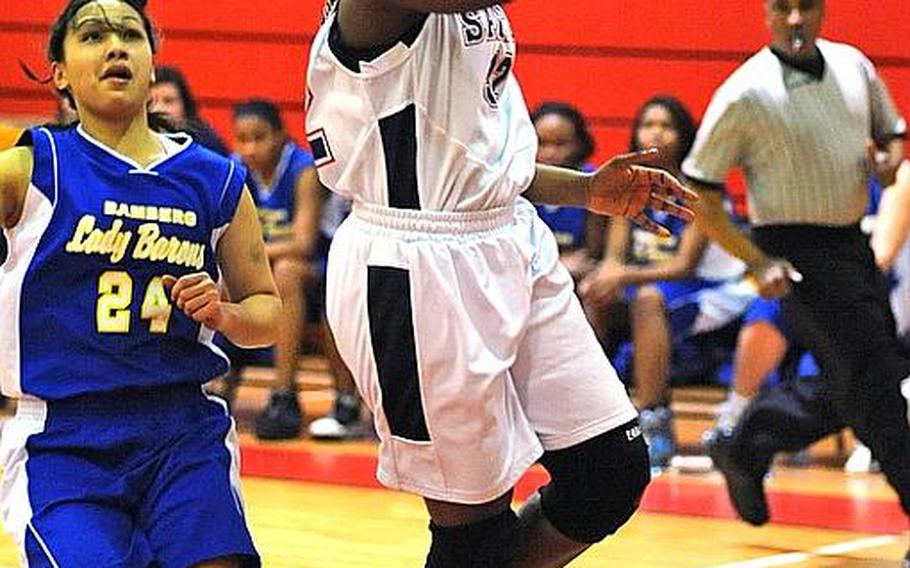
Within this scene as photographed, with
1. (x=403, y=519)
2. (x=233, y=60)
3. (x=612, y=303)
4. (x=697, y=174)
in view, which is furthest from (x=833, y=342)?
(x=233, y=60)

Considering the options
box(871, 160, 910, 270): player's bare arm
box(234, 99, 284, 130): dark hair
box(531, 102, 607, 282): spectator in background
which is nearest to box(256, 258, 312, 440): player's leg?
box(234, 99, 284, 130): dark hair

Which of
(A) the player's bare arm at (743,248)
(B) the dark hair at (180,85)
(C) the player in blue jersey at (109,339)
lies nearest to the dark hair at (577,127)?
(B) the dark hair at (180,85)

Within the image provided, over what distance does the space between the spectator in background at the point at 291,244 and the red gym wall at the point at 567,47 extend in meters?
1.20

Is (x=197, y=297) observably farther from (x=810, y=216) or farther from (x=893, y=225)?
(x=893, y=225)

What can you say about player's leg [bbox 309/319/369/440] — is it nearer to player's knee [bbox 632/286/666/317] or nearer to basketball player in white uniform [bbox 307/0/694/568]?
player's knee [bbox 632/286/666/317]

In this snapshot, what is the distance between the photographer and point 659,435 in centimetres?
777

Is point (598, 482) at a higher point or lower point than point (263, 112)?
higher

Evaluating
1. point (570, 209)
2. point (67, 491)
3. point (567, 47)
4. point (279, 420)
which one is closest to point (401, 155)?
point (67, 491)

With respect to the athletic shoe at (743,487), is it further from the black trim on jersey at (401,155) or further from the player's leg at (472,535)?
the black trim on jersey at (401,155)

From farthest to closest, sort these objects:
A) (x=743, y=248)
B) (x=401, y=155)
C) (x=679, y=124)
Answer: (x=679, y=124) → (x=743, y=248) → (x=401, y=155)

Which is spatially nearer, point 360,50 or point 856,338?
point 360,50

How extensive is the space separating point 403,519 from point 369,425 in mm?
2075

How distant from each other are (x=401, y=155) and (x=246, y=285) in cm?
38

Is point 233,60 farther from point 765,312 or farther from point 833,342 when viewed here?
point 833,342
